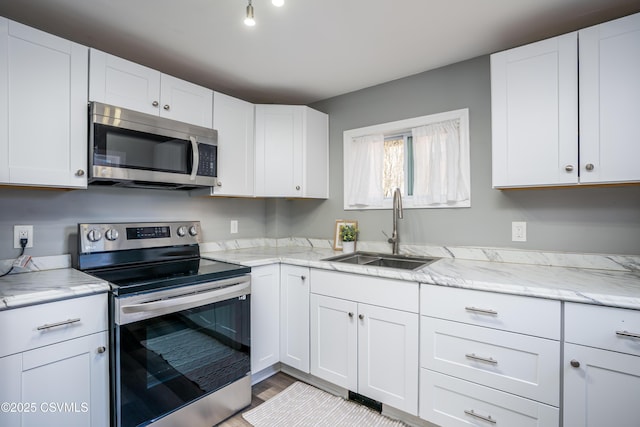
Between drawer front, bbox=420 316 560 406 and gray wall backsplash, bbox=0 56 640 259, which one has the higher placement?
gray wall backsplash, bbox=0 56 640 259

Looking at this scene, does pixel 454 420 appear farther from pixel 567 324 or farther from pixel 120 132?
pixel 120 132

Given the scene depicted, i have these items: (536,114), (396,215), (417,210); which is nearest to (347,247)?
(396,215)

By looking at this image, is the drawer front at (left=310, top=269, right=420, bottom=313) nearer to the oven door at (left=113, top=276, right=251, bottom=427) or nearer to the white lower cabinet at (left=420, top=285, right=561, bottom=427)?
the white lower cabinet at (left=420, top=285, right=561, bottom=427)

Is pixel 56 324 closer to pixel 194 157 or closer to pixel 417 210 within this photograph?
pixel 194 157

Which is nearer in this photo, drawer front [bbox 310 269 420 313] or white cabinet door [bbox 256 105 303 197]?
drawer front [bbox 310 269 420 313]

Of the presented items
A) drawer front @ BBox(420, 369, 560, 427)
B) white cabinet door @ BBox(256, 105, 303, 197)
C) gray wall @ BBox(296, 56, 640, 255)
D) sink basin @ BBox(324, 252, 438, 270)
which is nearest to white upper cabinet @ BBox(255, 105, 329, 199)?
white cabinet door @ BBox(256, 105, 303, 197)

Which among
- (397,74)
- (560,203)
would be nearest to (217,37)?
(397,74)

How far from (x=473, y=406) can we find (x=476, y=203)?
1240mm

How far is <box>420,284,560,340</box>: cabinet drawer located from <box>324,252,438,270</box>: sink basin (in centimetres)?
53

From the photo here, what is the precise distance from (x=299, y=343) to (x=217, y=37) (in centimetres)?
212

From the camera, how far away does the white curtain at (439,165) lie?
87.0 inches

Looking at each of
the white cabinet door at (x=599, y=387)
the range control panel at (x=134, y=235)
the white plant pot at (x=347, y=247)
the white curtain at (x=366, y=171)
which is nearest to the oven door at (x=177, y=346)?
the range control panel at (x=134, y=235)

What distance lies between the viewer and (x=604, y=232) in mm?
1719

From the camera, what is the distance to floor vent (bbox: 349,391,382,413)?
192 centimetres
